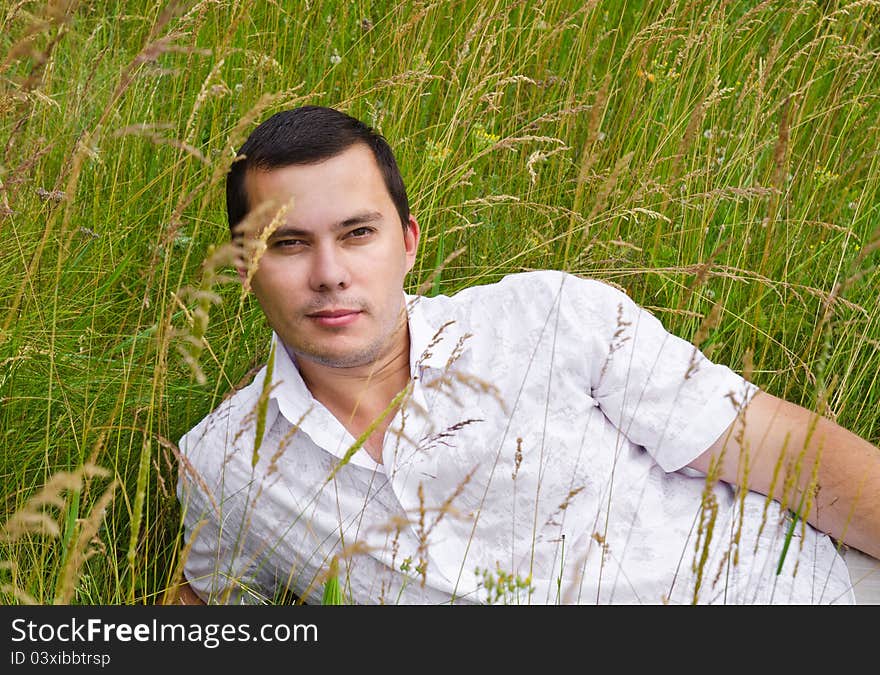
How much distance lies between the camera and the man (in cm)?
228

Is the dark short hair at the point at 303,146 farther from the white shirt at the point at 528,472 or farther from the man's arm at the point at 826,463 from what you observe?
the man's arm at the point at 826,463

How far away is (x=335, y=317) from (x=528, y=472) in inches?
22.0

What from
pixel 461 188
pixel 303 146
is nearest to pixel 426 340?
pixel 303 146

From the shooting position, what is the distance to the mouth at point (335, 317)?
2.26 meters

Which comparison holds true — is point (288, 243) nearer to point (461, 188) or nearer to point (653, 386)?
point (653, 386)

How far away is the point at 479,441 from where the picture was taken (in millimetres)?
2400

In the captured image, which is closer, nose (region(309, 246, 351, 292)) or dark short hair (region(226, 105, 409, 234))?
nose (region(309, 246, 351, 292))

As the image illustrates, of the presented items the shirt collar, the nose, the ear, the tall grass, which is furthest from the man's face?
the tall grass

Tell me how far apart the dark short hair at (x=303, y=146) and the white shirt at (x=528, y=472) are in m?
0.36

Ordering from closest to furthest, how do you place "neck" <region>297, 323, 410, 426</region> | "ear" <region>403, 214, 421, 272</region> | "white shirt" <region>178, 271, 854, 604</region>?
"white shirt" <region>178, 271, 854, 604</region> < "neck" <region>297, 323, 410, 426</region> < "ear" <region>403, 214, 421, 272</region>

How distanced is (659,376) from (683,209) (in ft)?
3.00

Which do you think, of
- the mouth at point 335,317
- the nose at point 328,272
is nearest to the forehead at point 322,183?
the nose at point 328,272

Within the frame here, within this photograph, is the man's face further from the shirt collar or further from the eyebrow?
the shirt collar
